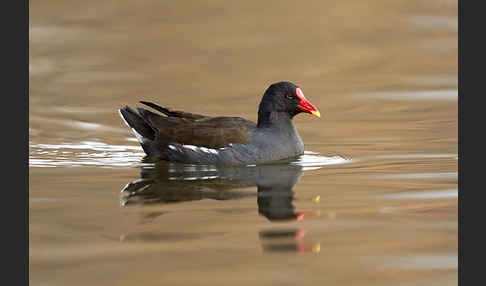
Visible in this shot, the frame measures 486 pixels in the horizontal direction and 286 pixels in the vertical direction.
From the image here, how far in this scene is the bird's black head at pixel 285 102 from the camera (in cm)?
944

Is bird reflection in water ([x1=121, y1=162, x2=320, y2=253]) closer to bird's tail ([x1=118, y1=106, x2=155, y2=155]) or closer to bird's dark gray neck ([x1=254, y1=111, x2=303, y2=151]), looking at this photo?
bird's dark gray neck ([x1=254, y1=111, x2=303, y2=151])

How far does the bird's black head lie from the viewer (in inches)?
372

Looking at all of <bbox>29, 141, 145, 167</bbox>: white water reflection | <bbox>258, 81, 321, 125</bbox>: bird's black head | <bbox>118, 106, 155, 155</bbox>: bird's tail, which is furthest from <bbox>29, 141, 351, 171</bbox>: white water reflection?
<bbox>258, 81, 321, 125</bbox>: bird's black head

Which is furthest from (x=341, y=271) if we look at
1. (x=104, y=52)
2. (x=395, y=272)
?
(x=104, y=52)

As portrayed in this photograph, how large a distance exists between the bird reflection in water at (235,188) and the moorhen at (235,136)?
0.15 m

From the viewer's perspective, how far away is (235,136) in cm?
917

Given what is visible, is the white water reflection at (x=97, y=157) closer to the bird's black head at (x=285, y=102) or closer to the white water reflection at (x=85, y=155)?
the white water reflection at (x=85, y=155)

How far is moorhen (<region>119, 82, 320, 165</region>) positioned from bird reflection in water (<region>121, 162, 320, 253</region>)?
148 mm

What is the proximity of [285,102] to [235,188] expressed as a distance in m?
1.89

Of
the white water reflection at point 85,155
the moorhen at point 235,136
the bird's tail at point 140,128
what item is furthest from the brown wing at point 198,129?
the white water reflection at point 85,155

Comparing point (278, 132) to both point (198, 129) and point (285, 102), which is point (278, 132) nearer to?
point (285, 102)

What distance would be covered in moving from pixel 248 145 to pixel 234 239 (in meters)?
3.11

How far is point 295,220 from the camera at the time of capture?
657 cm

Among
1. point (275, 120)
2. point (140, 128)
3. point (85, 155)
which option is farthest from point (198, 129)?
point (85, 155)
